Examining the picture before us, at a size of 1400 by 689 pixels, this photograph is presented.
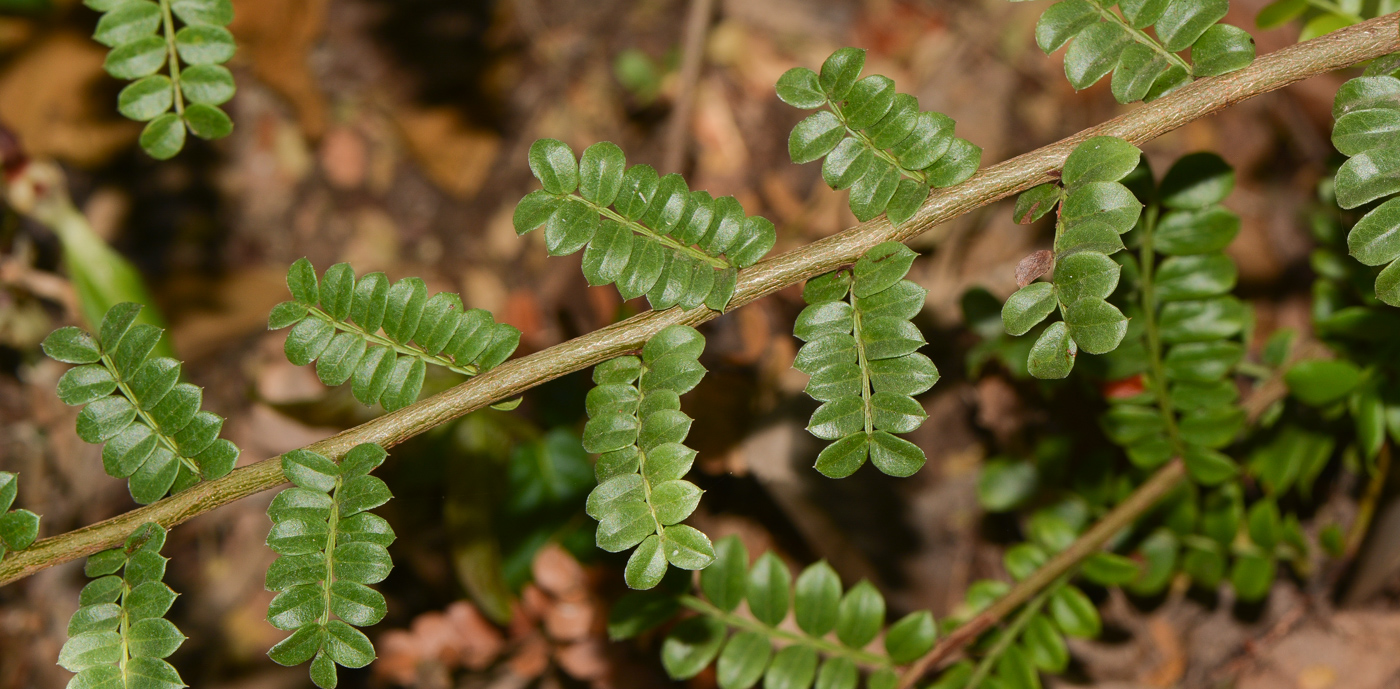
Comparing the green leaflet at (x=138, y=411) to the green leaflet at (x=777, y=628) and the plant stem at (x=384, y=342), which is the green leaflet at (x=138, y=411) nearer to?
the plant stem at (x=384, y=342)

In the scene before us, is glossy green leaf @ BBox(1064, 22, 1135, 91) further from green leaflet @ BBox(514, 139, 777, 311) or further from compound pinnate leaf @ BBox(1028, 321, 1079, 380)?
→ green leaflet @ BBox(514, 139, 777, 311)

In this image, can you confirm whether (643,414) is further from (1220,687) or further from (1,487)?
(1220,687)

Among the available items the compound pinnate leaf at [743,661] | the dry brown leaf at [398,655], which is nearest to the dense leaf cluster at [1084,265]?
the compound pinnate leaf at [743,661]

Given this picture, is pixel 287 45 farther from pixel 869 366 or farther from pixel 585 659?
pixel 869 366

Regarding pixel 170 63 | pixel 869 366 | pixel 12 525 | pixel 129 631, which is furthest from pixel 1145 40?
pixel 12 525

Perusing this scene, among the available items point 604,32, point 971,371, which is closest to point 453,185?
point 604,32

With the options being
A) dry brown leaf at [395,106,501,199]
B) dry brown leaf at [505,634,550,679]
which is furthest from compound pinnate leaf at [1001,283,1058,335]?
dry brown leaf at [395,106,501,199]
